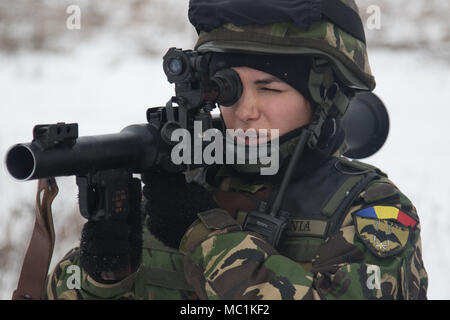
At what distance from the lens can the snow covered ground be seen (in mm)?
5918

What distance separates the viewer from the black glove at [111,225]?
2186 millimetres

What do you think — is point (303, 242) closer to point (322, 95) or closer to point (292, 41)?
point (322, 95)

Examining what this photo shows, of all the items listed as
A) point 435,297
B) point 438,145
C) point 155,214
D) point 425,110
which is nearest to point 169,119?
point 155,214

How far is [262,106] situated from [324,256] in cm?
67

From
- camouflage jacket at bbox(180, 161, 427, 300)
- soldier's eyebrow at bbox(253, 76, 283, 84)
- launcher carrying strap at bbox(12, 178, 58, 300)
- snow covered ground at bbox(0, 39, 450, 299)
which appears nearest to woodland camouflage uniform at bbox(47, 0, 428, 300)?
camouflage jacket at bbox(180, 161, 427, 300)

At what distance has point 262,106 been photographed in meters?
2.64

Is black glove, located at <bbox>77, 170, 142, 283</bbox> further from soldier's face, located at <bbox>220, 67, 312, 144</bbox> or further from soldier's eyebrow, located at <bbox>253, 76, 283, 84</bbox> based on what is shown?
soldier's eyebrow, located at <bbox>253, 76, 283, 84</bbox>

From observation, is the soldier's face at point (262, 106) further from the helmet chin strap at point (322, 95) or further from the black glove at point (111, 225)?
the black glove at point (111, 225)

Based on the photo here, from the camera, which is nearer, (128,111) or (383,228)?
(383,228)

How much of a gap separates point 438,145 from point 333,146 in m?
5.60

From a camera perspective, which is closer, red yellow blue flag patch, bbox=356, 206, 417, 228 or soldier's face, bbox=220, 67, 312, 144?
red yellow blue flag patch, bbox=356, 206, 417, 228

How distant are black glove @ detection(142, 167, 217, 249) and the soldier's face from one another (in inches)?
14.7

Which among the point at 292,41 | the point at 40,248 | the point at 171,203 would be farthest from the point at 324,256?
the point at 40,248
